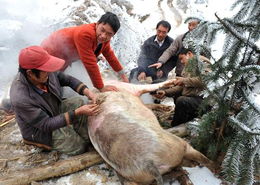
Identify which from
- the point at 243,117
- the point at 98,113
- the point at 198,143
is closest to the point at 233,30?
the point at 243,117

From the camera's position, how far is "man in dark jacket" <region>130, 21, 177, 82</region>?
5.08 meters

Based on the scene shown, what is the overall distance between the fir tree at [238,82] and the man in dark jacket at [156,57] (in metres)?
2.61

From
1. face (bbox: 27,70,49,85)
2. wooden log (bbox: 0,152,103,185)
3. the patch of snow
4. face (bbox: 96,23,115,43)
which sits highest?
face (bbox: 96,23,115,43)

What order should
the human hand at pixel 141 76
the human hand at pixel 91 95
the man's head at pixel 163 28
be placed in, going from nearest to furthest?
the human hand at pixel 91 95, the human hand at pixel 141 76, the man's head at pixel 163 28

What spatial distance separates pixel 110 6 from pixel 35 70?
5644 millimetres

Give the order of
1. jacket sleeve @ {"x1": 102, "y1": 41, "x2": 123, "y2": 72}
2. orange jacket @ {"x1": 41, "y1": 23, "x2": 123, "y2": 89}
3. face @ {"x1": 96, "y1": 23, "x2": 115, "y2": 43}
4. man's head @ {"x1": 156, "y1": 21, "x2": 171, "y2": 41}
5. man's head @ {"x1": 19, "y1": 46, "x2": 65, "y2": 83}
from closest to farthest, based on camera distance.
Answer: man's head @ {"x1": 19, "y1": 46, "x2": 65, "y2": 83} < face @ {"x1": 96, "y1": 23, "x2": 115, "y2": 43} < orange jacket @ {"x1": 41, "y1": 23, "x2": 123, "y2": 89} < jacket sleeve @ {"x1": 102, "y1": 41, "x2": 123, "y2": 72} < man's head @ {"x1": 156, "y1": 21, "x2": 171, "y2": 41}

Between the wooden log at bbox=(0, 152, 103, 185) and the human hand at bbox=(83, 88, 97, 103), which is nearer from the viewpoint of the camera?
the wooden log at bbox=(0, 152, 103, 185)

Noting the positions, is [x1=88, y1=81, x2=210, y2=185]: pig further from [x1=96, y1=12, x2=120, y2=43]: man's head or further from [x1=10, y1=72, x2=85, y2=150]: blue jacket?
[x1=96, y1=12, x2=120, y2=43]: man's head

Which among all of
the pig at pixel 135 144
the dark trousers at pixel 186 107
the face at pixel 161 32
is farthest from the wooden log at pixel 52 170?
the face at pixel 161 32

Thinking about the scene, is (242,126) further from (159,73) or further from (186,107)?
(159,73)

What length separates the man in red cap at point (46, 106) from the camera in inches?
105

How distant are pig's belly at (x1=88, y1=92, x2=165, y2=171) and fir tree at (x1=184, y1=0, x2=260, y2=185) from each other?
59 centimetres

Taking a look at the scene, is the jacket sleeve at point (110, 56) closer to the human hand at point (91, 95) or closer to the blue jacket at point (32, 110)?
the human hand at point (91, 95)

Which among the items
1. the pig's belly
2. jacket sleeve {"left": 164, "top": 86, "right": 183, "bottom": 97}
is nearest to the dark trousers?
jacket sleeve {"left": 164, "top": 86, "right": 183, "bottom": 97}
